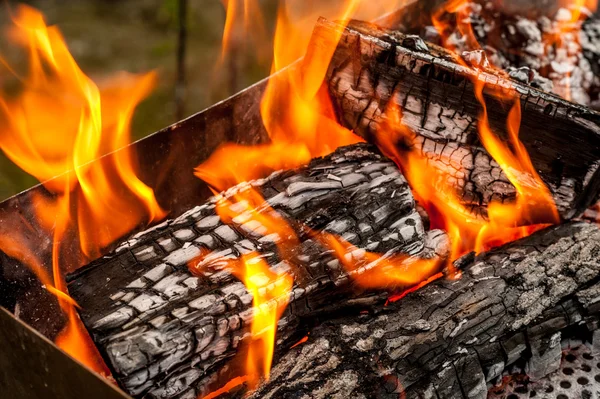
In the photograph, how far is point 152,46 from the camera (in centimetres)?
520

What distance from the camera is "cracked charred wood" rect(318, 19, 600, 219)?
1.99 m

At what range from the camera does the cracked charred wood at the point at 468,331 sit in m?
1.67

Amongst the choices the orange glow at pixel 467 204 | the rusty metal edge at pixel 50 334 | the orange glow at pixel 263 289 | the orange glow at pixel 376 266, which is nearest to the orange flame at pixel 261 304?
the orange glow at pixel 263 289

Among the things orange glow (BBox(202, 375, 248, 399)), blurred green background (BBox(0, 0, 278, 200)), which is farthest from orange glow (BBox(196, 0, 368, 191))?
blurred green background (BBox(0, 0, 278, 200))

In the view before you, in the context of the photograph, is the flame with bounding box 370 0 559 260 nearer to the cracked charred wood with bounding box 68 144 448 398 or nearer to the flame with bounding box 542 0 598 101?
the cracked charred wood with bounding box 68 144 448 398

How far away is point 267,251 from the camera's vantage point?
1.79m

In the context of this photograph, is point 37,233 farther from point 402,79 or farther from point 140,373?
point 402,79

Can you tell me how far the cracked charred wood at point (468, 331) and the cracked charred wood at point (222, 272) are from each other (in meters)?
0.10

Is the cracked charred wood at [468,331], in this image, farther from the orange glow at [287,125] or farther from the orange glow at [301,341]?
the orange glow at [287,125]

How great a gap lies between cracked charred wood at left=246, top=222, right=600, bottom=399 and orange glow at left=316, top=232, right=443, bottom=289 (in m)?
0.05

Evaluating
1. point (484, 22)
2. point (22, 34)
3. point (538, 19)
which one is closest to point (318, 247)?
point (484, 22)

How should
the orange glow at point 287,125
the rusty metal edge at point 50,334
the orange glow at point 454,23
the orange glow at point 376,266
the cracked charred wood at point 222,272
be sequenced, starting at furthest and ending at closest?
Result: the orange glow at point 454,23 → the orange glow at point 287,125 → the orange glow at point 376,266 → the cracked charred wood at point 222,272 → the rusty metal edge at point 50,334

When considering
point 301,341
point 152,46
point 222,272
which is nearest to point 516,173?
point 301,341

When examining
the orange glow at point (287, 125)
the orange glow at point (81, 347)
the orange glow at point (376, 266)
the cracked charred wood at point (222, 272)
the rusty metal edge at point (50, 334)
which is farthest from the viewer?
the orange glow at point (287, 125)
